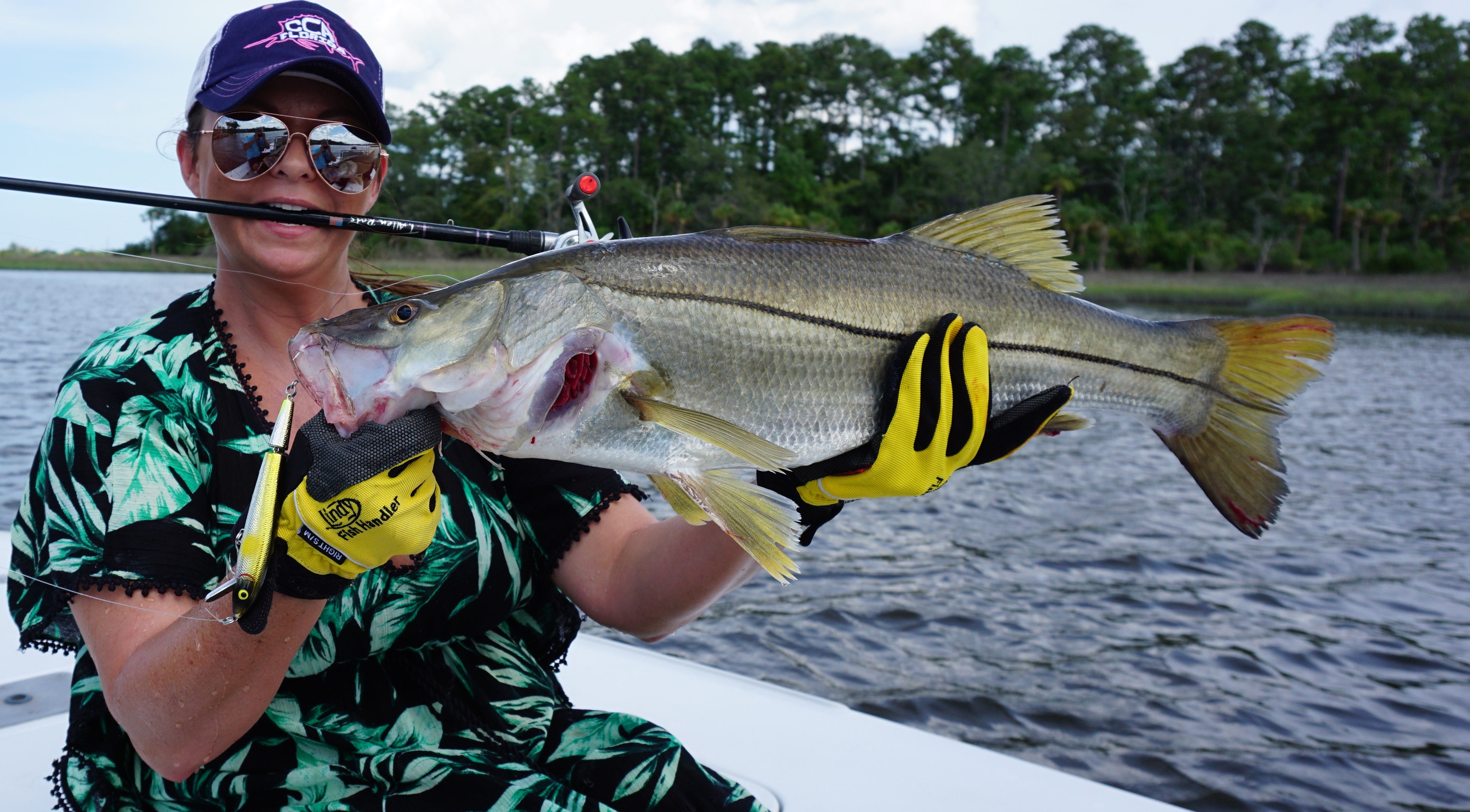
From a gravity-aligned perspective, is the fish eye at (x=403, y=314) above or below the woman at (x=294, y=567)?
above

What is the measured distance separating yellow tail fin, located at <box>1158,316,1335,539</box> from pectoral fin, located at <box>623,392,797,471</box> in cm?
125

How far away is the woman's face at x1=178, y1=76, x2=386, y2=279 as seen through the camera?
6.84ft

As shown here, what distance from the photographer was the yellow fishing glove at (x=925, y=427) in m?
2.11

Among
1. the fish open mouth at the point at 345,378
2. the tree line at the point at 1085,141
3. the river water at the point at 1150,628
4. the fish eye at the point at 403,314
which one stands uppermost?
the tree line at the point at 1085,141

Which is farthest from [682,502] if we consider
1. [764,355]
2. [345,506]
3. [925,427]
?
[345,506]

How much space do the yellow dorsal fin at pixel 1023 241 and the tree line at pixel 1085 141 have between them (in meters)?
51.8

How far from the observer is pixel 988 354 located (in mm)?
2279

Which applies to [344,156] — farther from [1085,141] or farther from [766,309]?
[1085,141]

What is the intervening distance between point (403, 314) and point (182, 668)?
2.27 feet

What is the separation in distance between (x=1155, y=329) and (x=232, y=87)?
2.16 meters

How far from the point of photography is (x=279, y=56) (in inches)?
79.3

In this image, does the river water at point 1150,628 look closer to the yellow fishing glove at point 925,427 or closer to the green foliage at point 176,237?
the yellow fishing glove at point 925,427

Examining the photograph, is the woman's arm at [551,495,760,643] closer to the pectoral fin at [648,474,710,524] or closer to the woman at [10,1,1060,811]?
the woman at [10,1,1060,811]

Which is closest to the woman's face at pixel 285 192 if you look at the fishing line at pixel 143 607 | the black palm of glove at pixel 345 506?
the black palm of glove at pixel 345 506
